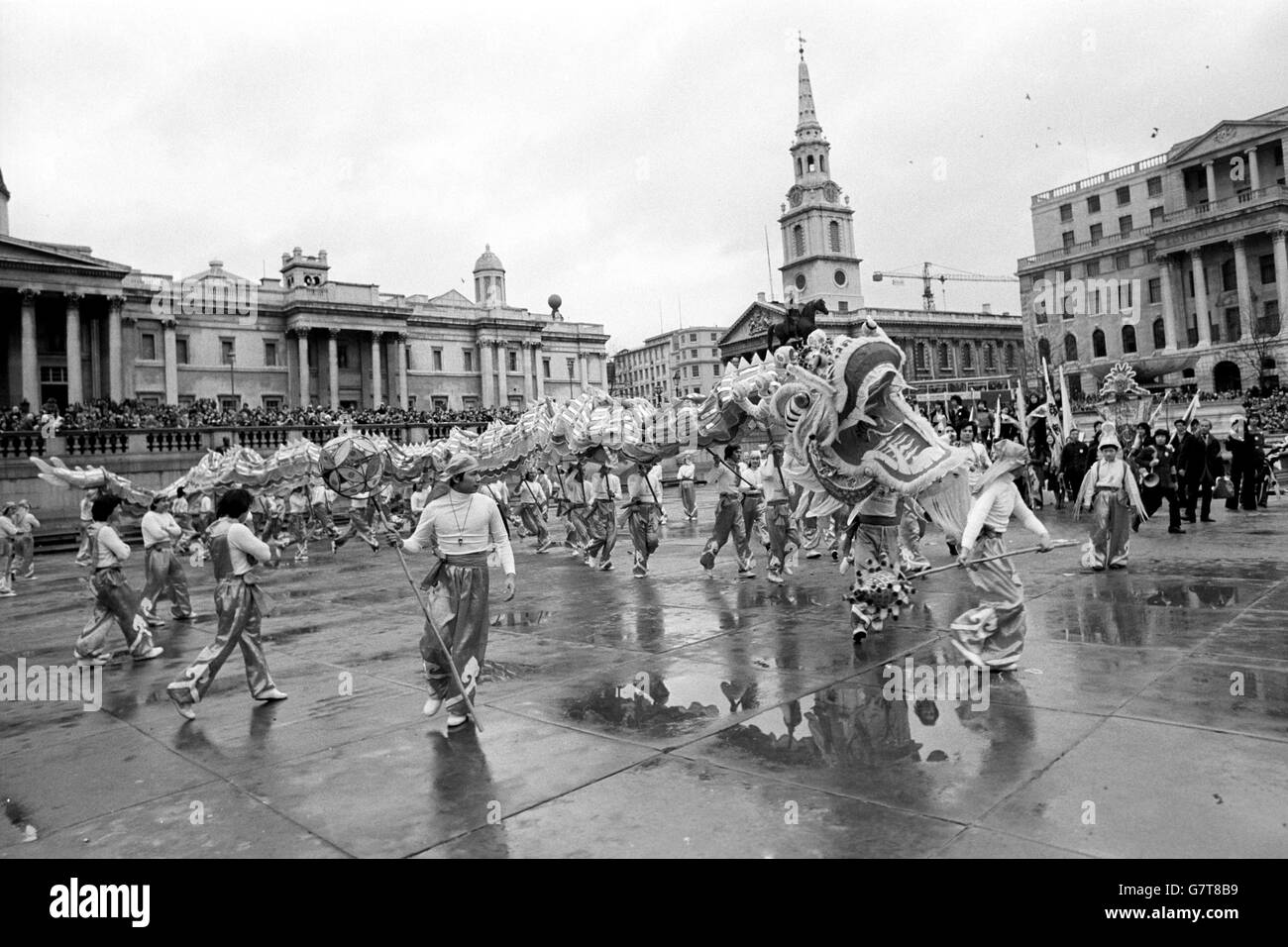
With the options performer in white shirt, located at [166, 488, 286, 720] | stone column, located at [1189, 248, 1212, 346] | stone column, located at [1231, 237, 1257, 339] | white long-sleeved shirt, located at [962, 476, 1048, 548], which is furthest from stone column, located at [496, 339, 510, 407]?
white long-sleeved shirt, located at [962, 476, 1048, 548]

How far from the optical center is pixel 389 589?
12.3 metres

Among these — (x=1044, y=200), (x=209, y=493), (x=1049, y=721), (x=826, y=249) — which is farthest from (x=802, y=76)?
(x=1049, y=721)

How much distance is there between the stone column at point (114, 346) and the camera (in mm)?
46094

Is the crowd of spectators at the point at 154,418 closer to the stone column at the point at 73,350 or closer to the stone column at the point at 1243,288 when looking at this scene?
the stone column at the point at 73,350

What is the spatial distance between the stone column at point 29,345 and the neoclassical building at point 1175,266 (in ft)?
194

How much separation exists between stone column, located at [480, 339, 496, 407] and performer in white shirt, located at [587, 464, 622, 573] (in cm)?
5079

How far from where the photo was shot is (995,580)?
603 cm

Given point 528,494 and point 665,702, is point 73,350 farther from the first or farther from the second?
point 665,702

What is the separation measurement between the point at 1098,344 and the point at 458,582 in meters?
64.1

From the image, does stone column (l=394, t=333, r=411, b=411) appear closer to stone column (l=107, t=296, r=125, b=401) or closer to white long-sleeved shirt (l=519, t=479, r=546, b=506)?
stone column (l=107, t=296, r=125, b=401)

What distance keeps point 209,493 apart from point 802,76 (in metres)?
81.4

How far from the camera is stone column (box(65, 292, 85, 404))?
4462 centimetres

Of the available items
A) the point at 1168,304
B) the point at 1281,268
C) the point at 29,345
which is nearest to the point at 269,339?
the point at 29,345
